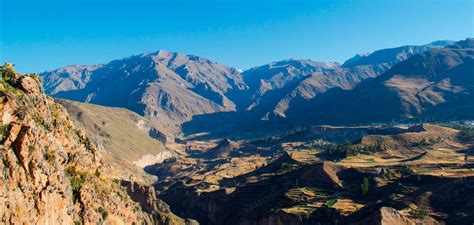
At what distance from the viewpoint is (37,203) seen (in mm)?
61562

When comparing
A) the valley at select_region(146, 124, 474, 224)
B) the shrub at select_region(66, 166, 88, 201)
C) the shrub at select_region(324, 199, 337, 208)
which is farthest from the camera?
the shrub at select_region(324, 199, 337, 208)

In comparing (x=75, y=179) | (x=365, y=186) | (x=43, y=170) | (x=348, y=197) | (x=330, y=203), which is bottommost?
(x=330, y=203)

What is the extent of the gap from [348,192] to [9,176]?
13456 cm

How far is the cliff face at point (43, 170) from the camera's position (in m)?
58.7

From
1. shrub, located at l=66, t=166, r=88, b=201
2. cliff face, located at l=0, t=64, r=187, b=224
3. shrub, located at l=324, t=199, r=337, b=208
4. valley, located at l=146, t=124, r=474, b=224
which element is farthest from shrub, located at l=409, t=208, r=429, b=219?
shrub, located at l=66, t=166, r=88, b=201

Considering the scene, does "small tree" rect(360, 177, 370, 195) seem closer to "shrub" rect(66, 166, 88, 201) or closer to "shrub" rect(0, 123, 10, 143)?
"shrub" rect(66, 166, 88, 201)

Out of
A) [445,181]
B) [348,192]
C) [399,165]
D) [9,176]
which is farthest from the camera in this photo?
[399,165]

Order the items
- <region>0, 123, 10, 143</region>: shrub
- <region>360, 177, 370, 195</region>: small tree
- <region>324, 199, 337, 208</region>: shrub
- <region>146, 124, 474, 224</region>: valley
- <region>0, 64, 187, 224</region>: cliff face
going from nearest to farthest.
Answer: <region>0, 64, 187, 224</region>: cliff face, <region>0, 123, 10, 143</region>: shrub, <region>146, 124, 474, 224</region>: valley, <region>324, 199, 337, 208</region>: shrub, <region>360, 177, 370, 195</region>: small tree

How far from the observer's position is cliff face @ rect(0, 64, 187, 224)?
58.7m

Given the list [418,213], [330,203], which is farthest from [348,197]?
[418,213]

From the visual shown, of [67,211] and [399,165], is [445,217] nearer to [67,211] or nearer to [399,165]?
[399,165]

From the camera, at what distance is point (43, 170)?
6444 cm

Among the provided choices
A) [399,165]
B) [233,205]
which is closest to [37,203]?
[233,205]

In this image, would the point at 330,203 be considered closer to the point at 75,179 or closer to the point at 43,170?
the point at 75,179
